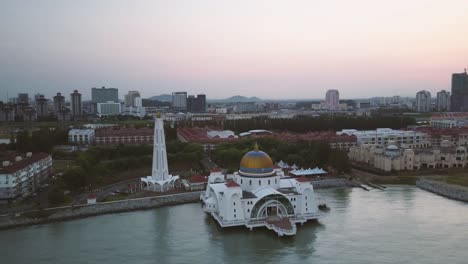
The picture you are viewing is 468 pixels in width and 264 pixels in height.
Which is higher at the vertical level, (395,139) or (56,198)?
(395,139)

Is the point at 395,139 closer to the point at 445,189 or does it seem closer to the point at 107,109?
the point at 445,189

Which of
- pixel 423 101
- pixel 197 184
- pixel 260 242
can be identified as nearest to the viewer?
pixel 260 242

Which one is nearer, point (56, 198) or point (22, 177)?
point (56, 198)

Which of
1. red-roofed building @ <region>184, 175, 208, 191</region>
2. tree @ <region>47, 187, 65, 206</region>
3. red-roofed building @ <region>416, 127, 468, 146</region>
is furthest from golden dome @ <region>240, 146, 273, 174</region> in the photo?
red-roofed building @ <region>416, 127, 468, 146</region>

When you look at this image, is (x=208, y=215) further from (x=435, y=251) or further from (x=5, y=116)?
(x=5, y=116)

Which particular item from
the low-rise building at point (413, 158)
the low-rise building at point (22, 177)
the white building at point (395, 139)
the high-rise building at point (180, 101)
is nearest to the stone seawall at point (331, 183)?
the low-rise building at point (413, 158)

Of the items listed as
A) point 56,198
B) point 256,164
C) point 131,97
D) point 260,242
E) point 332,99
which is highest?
point 131,97

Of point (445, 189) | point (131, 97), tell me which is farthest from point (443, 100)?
point (445, 189)

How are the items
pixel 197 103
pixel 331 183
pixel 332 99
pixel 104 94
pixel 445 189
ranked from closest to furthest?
pixel 445 189, pixel 331 183, pixel 197 103, pixel 104 94, pixel 332 99
